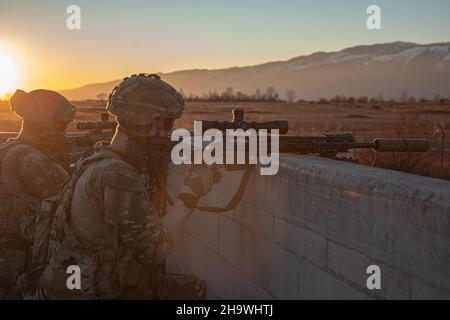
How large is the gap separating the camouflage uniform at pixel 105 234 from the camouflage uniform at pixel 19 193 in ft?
4.63

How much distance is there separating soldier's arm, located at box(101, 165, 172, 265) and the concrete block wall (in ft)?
2.40

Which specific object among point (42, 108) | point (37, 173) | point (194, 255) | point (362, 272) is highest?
point (42, 108)

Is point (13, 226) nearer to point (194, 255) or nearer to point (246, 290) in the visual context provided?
point (194, 255)

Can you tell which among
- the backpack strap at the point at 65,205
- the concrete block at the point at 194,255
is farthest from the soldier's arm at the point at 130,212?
the concrete block at the point at 194,255

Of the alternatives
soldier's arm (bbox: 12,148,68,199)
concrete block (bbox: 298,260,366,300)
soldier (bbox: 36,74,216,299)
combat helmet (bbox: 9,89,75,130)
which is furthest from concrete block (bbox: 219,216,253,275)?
combat helmet (bbox: 9,89,75,130)

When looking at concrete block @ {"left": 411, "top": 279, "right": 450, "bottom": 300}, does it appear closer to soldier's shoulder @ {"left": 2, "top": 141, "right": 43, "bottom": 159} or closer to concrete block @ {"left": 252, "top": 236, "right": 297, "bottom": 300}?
concrete block @ {"left": 252, "top": 236, "right": 297, "bottom": 300}

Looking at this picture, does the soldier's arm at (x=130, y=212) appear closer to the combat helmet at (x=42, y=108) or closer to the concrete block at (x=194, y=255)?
the concrete block at (x=194, y=255)

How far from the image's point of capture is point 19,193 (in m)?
4.70

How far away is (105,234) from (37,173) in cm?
172

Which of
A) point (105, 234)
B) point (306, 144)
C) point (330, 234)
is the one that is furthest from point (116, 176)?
point (306, 144)
